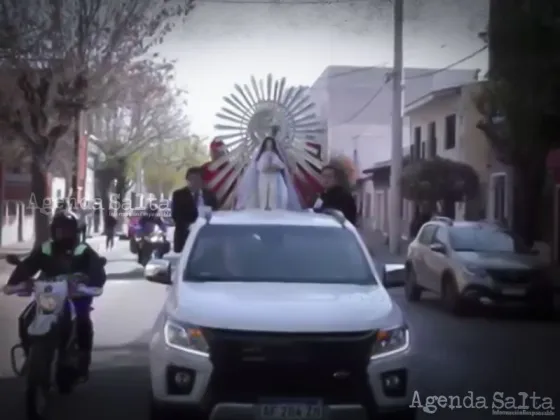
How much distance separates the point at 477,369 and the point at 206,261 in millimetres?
3830

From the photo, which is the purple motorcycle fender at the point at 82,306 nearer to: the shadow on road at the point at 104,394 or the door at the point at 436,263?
the shadow on road at the point at 104,394

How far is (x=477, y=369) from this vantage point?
10773 mm

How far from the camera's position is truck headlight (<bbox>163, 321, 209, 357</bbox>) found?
6895mm

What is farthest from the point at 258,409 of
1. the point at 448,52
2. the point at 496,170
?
the point at 496,170

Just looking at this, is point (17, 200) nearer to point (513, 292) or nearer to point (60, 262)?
point (513, 292)

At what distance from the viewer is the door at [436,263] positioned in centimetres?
1730

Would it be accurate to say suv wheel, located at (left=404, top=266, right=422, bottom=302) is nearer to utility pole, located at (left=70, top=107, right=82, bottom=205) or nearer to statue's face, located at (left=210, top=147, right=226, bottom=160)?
statue's face, located at (left=210, top=147, right=226, bottom=160)

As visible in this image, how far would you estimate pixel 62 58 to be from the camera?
80.3 feet

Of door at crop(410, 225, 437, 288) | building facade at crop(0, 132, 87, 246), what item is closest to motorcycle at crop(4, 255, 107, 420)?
door at crop(410, 225, 437, 288)

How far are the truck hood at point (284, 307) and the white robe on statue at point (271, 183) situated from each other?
19.2 feet

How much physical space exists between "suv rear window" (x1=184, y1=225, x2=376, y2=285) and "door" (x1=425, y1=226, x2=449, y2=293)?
8922 mm

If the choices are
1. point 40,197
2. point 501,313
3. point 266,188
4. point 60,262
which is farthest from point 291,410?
point 40,197

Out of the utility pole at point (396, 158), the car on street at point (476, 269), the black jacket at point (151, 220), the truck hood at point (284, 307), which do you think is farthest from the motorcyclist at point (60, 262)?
the utility pole at point (396, 158)

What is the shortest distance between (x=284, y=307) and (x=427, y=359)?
15.2 ft
